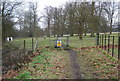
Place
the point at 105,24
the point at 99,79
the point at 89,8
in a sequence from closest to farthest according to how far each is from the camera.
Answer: the point at 99,79 < the point at 89,8 < the point at 105,24

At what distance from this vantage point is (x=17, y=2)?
1111 cm

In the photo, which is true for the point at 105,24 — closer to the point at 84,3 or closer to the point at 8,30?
the point at 84,3

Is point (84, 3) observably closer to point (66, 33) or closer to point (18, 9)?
point (18, 9)

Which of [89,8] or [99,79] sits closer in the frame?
[99,79]

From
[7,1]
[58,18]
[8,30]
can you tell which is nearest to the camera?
[7,1]

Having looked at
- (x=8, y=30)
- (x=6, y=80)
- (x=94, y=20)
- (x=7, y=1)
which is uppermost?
(x=7, y=1)

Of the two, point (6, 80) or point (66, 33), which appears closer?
point (6, 80)


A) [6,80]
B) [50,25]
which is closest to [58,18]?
[50,25]

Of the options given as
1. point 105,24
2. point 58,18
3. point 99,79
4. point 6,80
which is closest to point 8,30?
point 6,80

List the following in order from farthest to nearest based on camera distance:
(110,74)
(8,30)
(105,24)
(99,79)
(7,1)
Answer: (105,24), (8,30), (7,1), (110,74), (99,79)

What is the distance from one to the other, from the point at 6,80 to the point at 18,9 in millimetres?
9519

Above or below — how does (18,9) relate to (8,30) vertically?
above

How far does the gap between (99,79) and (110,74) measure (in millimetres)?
521

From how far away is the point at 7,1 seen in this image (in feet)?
32.3
